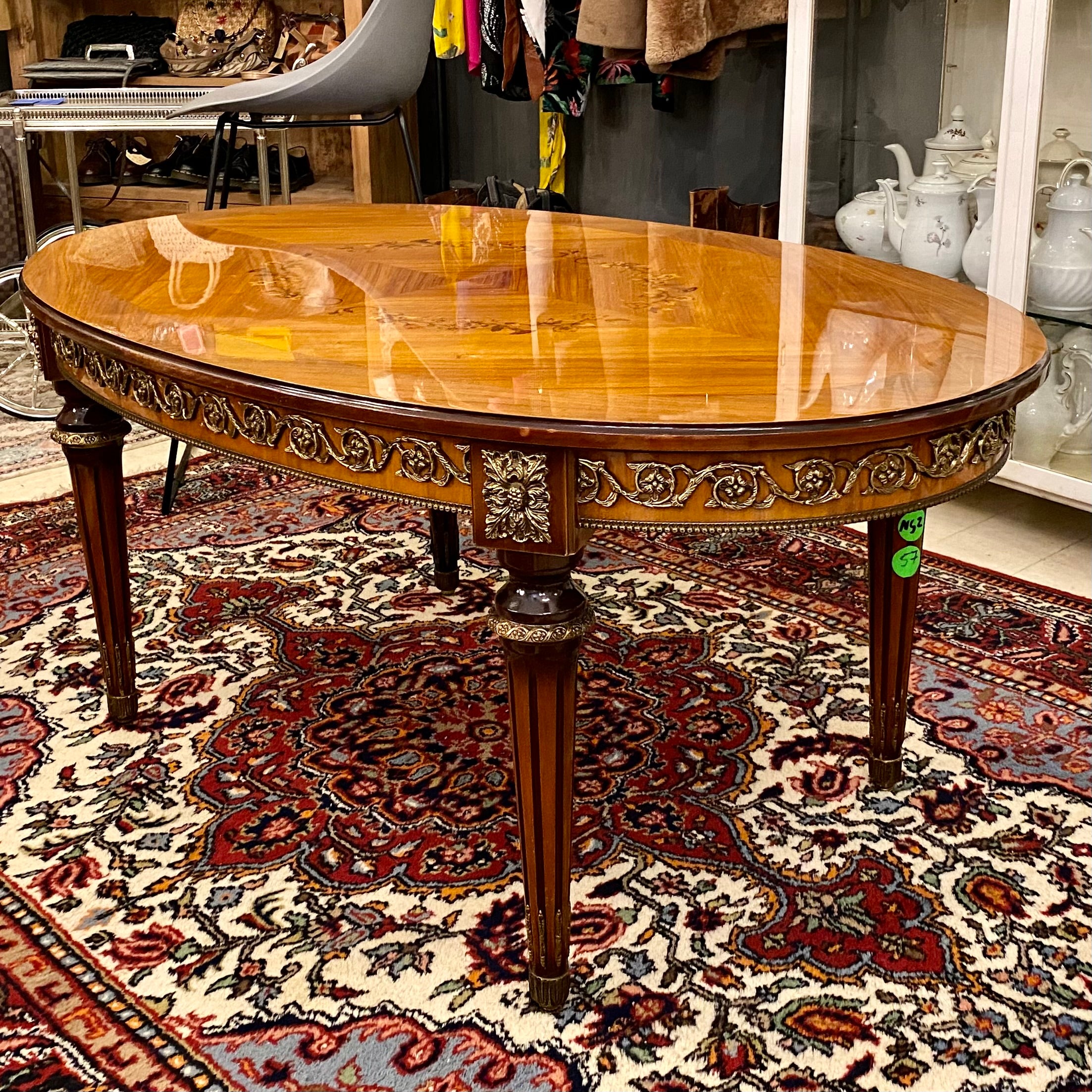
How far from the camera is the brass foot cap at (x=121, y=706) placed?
74.3 inches

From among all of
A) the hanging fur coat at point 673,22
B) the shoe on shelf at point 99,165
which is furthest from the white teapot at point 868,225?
the shoe on shelf at point 99,165

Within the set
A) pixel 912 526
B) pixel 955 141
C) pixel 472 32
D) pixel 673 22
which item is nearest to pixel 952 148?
pixel 955 141

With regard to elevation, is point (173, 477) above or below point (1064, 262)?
below

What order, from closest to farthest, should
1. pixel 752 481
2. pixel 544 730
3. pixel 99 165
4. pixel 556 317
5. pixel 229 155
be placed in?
pixel 752 481, pixel 544 730, pixel 556 317, pixel 229 155, pixel 99 165

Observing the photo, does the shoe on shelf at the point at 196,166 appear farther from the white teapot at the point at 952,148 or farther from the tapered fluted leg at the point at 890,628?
the tapered fluted leg at the point at 890,628

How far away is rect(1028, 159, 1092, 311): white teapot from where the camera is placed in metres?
2.47

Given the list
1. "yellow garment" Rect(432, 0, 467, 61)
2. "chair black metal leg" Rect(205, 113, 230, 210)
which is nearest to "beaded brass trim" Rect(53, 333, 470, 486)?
"chair black metal leg" Rect(205, 113, 230, 210)

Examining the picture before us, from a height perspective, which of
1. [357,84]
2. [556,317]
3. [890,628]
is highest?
[357,84]

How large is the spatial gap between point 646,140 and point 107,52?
191 centimetres

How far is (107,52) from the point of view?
14.4 feet

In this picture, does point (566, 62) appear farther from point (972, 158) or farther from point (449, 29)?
point (972, 158)

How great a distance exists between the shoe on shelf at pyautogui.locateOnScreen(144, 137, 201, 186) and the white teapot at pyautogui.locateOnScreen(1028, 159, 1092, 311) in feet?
10.3

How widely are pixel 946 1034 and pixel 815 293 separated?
84cm

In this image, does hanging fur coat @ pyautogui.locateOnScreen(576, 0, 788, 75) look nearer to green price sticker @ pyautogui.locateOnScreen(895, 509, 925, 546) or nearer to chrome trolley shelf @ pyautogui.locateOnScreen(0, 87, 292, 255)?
chrome trolley shelf @ pyautogui.locateOnScreen(0, 87, 292, 255)
